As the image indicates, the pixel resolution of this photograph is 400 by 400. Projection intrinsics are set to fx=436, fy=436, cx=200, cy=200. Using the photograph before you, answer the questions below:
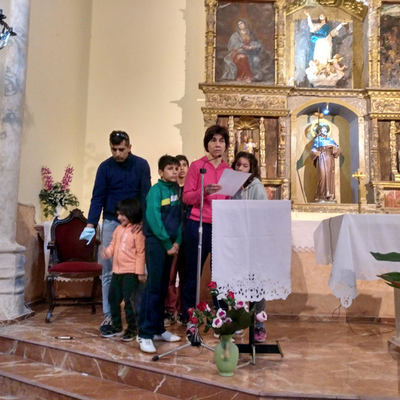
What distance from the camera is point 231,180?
2797 millimetres

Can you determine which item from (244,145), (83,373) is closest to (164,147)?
(244,145)

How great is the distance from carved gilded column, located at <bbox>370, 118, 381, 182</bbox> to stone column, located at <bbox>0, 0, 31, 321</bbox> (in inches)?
202

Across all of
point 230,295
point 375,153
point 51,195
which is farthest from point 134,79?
point 230,295

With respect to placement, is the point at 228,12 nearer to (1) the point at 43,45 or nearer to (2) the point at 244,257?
(1) the point at 43,45

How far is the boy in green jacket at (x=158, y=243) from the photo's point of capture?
118 inches

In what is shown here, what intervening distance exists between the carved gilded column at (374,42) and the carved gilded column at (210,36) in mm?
2536

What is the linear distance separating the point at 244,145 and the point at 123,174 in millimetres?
3676

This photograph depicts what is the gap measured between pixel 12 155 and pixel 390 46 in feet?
19.9

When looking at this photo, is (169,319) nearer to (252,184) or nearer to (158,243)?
(158,243)

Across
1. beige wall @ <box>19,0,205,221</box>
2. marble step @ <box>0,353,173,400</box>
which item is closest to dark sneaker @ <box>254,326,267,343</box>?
marble step @ <box>0,353,173,400</box>

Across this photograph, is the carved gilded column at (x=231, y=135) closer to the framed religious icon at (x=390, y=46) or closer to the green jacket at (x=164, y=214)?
the framed religious icon at (x=390, y=46)

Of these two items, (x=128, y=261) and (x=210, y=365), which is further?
(x=128, y=261)

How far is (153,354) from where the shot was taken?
2926mm

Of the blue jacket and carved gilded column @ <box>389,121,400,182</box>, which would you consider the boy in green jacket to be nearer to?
the blue jacket
